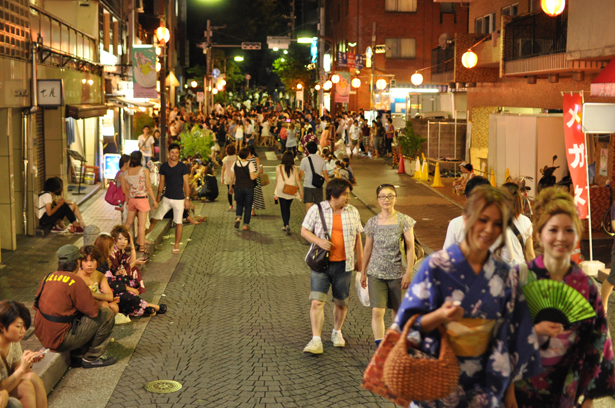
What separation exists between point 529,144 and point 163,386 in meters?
12.1

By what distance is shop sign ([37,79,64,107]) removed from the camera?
14.5m

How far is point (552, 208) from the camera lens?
4031 millimetres

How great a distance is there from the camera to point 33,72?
14.3m

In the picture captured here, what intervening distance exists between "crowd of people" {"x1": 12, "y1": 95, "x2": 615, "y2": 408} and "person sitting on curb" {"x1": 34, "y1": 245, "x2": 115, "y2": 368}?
11 millimetres

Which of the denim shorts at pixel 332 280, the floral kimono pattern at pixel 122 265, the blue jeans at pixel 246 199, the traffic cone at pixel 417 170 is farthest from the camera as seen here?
the traffic cone at pixel 417 170

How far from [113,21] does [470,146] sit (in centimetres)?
1381

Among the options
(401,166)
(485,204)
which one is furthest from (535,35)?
(485,204)

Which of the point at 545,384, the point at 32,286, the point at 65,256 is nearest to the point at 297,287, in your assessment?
the point at 32,286

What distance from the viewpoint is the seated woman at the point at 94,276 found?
25.4ft

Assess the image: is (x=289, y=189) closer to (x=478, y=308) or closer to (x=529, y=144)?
(x=529, y=144)

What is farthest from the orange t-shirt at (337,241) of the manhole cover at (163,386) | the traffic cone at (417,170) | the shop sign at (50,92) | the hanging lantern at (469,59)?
the traffic cone at (417,170)

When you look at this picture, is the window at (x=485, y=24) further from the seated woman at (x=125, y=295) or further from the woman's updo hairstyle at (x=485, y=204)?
the woman's updo hairstyle at (x=485, y=204)

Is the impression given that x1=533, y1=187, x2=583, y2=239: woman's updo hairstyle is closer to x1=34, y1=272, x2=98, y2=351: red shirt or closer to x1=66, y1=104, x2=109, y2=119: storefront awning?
x1=34, y1=272, x2=98, y2=351: red shirt

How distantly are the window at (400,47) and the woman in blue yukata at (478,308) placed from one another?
47558 mm
